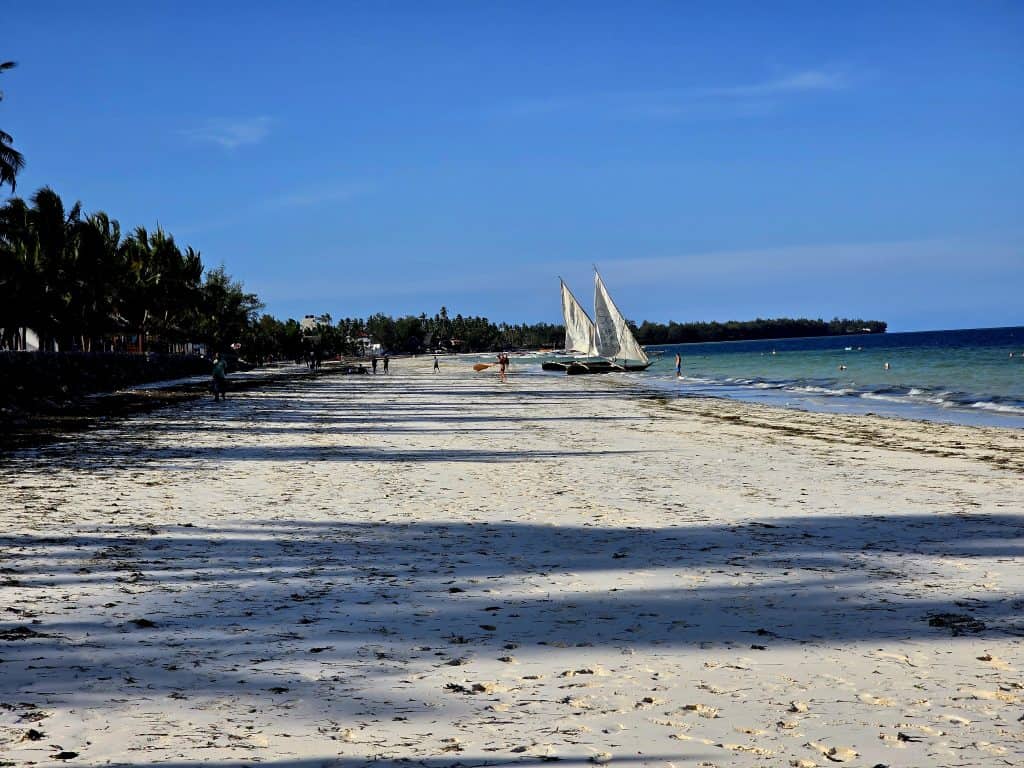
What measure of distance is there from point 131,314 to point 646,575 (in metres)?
71.3

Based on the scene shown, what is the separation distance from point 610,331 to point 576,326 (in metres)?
6.35

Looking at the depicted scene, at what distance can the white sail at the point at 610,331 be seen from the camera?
76438 mm

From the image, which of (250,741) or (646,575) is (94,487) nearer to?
(646,575)

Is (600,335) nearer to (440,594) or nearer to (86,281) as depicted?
(86,281)

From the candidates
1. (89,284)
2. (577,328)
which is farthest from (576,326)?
(89,284)

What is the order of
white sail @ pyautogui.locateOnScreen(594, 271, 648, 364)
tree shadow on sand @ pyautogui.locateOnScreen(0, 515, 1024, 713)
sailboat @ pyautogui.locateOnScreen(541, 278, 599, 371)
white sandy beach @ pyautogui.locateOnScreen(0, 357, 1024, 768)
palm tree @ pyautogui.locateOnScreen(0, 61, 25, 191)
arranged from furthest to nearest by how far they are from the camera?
sailboat @ pyautogui.locateOnScreen(541, 278, 599, 371) → white sail @ pyautogui.locateOnScreen(594, 271, 648, 364) → palm tree @ pyautogui.locateOnScreen(0, 61, 25, 191) → tree shadow on sand @ pyautogui.locateOnScreen(0, 515, 1024, 713) → white sandy beach @ pyautogui.locateOnScreen(0, 357, 1024, 768)

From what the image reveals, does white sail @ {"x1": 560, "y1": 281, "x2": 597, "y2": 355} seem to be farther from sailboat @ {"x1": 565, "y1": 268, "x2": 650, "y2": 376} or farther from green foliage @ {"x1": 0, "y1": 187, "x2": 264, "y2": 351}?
green foliage @ {"x1": 0, "y1": 187, "x2": 264, "y2": 351}

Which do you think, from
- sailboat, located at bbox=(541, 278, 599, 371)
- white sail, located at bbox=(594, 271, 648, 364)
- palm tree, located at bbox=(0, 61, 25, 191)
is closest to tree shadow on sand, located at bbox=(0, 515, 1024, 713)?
palm tree, located at bbox=(0, 61, 25, 191)

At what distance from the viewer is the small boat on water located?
7681 centimetres

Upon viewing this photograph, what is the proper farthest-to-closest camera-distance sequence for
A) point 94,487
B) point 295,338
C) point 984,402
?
point 295,338 < point 984,402 < point 94,487

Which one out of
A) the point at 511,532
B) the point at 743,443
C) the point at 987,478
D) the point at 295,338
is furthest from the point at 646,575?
the point at 295,338

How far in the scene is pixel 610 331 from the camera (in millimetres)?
78312

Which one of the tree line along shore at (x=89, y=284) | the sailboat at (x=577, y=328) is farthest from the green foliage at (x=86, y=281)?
the sailboat at (x=577, y=328)

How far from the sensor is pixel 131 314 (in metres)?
72.4
